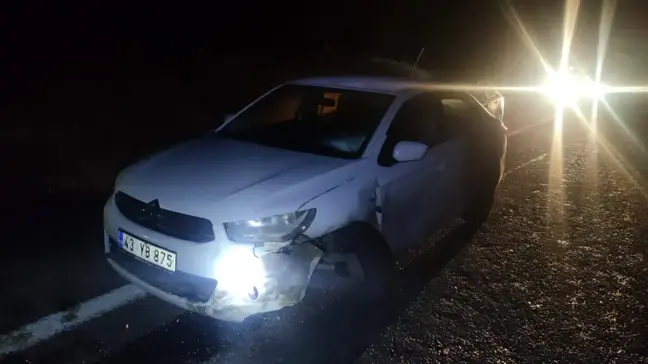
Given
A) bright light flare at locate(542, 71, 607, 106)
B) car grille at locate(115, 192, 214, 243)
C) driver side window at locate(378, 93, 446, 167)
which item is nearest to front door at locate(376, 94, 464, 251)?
driver side window at locate(378, 93, 446, 167)

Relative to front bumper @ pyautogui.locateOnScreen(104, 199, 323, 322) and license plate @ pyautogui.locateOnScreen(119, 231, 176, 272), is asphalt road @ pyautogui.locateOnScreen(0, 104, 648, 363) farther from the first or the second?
license plate @ pyautogui.locateOnScreen(119, 231, 176, 272)

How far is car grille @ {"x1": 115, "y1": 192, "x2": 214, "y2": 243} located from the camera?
3584 mm

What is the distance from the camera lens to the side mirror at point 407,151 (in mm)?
4312

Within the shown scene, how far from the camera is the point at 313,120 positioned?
500 centimetres

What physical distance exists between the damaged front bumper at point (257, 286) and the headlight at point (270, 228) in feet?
0.27

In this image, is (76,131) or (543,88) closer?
(76,131)

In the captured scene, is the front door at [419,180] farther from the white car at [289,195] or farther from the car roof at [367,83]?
the car roof at [367,83]

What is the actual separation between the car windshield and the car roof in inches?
2.2

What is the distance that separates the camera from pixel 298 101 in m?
5.36

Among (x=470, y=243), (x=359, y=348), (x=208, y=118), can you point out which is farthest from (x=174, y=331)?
(x=208, y=118)

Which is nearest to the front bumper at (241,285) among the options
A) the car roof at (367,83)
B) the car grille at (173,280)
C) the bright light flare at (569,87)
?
the car grille at (173,280)

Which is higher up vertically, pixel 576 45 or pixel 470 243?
pixel 576 45

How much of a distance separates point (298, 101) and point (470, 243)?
1899 mm

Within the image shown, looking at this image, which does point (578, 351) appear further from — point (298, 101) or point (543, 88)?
point (543, 88)
